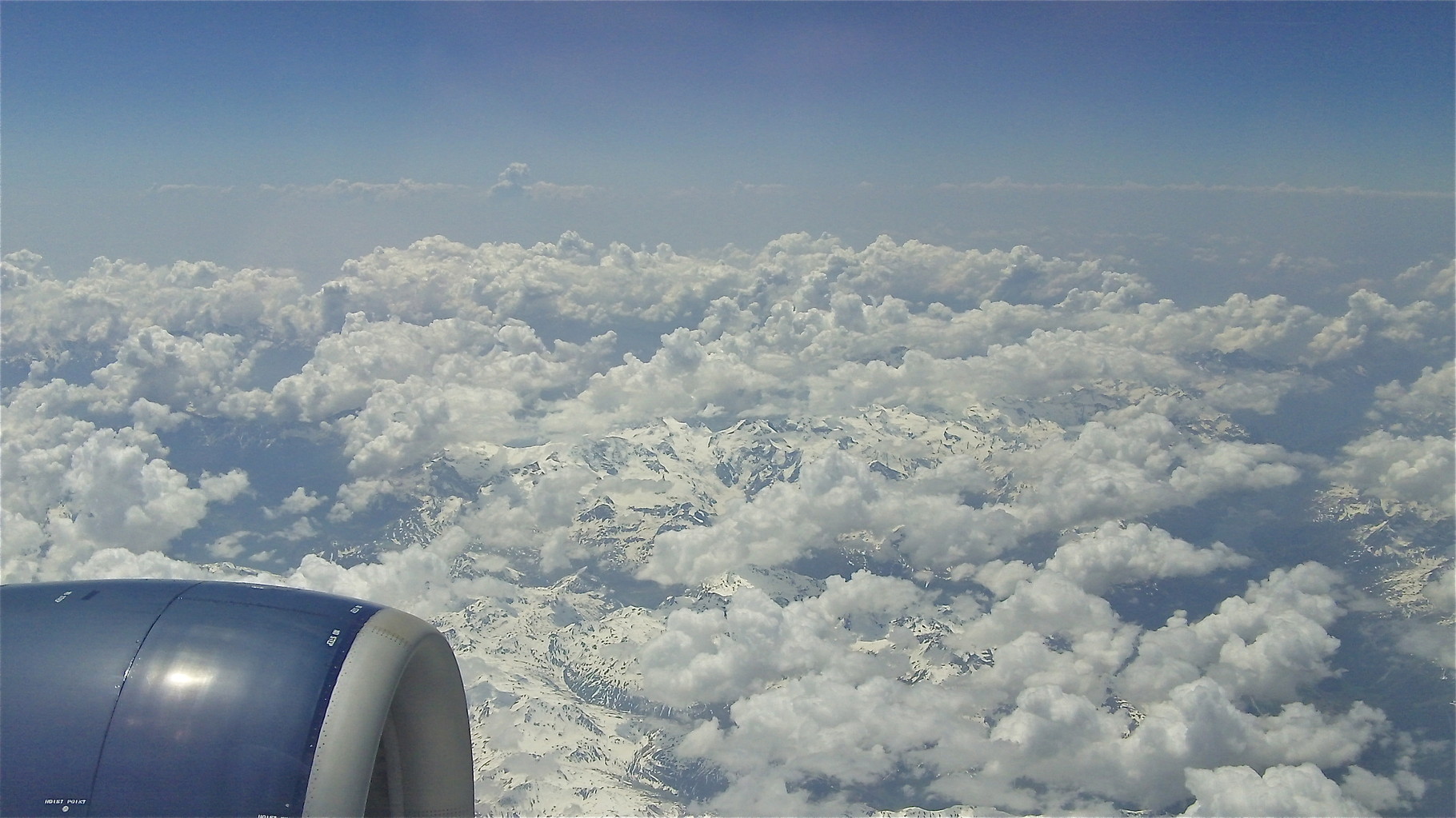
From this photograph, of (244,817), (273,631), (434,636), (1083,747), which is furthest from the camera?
(1083,747)

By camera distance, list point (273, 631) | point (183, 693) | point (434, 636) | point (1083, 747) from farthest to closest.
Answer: point (1083, 747), point (434, 636), point (273, 631), point (183, 693)

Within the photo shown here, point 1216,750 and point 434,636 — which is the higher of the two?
point 434,636

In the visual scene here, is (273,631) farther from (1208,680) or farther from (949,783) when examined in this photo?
(1208,680)

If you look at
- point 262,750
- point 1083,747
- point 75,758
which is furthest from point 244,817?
point 1083,747

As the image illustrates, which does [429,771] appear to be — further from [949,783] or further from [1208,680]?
[1208,680]

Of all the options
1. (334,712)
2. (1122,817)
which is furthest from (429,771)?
(1122,817)

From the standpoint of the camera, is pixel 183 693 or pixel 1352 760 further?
pixel 1352 760

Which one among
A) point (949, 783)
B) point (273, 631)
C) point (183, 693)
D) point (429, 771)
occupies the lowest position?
point (949, 783)
